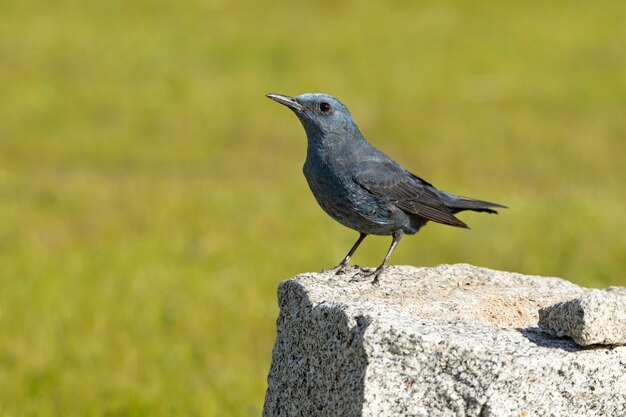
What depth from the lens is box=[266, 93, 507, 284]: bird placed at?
17.3 ft

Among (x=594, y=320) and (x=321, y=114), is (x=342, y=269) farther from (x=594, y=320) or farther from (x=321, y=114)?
(x=594, y=320)

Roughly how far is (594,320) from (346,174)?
1881 mm

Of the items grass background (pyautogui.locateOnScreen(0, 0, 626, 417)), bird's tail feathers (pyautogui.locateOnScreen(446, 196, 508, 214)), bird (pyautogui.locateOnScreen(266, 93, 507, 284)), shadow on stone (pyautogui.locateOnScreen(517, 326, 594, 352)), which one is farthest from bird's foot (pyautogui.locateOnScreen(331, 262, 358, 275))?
grass background (pyautogui.locateOnScreen(0, 0, 626, 417))

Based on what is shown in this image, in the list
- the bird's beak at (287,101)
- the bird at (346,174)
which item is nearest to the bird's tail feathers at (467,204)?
the bird at (346,174)

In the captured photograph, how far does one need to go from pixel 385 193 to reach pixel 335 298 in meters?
1.26

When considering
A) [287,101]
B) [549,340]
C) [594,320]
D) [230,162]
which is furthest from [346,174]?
[230,162]

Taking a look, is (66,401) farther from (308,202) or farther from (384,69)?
(384,69)

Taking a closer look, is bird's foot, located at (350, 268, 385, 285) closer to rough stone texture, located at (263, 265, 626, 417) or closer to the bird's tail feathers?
rough stone texture, located at (263, 265, 626, 417)

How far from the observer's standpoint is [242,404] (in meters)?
6.74

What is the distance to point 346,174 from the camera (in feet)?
17.3

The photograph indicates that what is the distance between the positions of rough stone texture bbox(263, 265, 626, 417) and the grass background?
103 inches

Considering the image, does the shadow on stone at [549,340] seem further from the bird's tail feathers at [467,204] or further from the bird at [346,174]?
the bird's tail feathers at [467,204]

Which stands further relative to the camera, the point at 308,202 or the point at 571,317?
the point at 308,202

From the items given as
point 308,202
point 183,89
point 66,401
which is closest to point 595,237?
point 308,202
